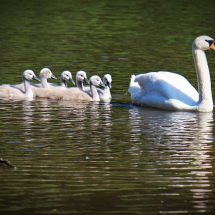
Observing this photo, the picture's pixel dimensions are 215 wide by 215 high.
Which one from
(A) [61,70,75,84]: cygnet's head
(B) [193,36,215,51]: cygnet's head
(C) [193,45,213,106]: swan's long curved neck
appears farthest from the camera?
(A) [61,70,75,84]: cygnet's head

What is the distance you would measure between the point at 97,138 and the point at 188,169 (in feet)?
7.49

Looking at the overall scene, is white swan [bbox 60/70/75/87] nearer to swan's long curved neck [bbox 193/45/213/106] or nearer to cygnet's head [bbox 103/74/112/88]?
cygnet's head [bbox 103/74/112/88]

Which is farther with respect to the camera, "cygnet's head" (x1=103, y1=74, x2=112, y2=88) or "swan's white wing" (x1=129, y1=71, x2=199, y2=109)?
"cygnet's head" (x1=103, y1=74, x2=112, y2=88)

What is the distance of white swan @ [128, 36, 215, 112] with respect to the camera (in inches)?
544

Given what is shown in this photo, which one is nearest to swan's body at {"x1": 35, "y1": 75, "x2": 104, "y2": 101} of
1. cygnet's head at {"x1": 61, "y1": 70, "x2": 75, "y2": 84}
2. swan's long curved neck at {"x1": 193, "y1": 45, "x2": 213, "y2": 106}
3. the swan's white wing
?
cygnet's head at {"x1": 61, "y1": 70, "x2": 75, "y2": 84}

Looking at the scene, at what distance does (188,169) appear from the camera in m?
9.16

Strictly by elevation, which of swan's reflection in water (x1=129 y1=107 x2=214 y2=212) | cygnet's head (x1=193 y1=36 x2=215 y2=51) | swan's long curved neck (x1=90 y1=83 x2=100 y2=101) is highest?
cygnet's head (x1=193 y1=36 x2=215 y2=51)

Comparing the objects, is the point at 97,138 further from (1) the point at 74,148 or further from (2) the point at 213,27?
(2) the point at 213,27

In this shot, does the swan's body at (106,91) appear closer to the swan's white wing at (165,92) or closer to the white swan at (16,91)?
the swan's white wing at (165,92)

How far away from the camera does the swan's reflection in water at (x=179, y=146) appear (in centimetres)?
852

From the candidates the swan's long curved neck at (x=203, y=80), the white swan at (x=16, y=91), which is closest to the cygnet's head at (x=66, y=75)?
the white swan at (x=16, y=91)

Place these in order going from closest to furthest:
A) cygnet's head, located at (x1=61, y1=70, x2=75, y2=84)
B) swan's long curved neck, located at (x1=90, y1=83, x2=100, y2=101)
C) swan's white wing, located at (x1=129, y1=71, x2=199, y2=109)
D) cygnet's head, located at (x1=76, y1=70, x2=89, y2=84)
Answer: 1. swan's white wing, located at (x1=129, y1=71, x2=199, y2=109)
2. swan's long curved neck, located at (x1=90, y1=83, x2=100, y2=101)
3. cygnet's head, located at (x1=76, y1=70, x2=89, y2=84)
4. cygnet's head, located at (x1=61, y1=70, x2=75, y2=84)

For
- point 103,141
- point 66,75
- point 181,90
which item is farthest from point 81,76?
point 103,141

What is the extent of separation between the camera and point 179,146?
10586 millimetres
